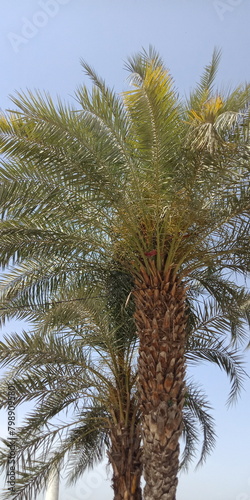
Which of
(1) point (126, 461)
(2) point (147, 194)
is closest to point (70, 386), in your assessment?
(1) point (126, 461)

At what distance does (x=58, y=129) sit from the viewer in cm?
707

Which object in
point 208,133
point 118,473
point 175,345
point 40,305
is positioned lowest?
point 118,473

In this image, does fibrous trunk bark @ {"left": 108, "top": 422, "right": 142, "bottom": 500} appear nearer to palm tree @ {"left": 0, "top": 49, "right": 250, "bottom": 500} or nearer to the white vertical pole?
the white vertical pole

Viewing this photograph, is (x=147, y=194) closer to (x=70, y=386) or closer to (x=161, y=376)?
(x=161, y=376)

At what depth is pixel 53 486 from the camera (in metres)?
9.79

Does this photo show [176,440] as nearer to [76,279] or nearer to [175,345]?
[175,345]

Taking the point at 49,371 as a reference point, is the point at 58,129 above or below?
above

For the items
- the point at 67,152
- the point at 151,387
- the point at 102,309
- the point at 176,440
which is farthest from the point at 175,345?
the point at 67,152

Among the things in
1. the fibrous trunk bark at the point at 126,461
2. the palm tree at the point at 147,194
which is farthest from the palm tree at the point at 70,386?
the palm tree at the point at 147,194

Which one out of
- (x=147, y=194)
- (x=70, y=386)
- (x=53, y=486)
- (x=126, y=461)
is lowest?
(x=53, y=486)

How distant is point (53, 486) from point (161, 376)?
3754mm

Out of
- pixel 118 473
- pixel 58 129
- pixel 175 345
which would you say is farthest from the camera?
pixel 118 473

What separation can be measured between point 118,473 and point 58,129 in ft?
16.2

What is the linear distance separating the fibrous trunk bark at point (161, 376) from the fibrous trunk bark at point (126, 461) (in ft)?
3.99
